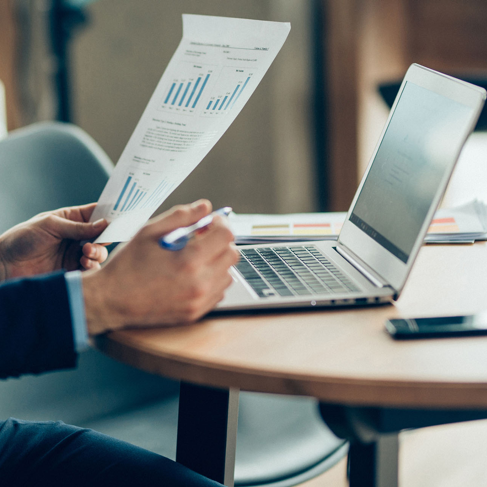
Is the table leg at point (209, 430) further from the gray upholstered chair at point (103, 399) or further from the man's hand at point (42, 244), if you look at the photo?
the man's hand at point (42, 244)

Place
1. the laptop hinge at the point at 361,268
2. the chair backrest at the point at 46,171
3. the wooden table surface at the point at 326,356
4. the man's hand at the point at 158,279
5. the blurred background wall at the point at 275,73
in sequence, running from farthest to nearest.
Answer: the blurred background wall at the point at 275,73 < the chair backrest at the point at 46,171 < the laptop hinge at the point at 361,268 < the man's hand at the point at 158,279 < the wooden table surface at the point at 326,356

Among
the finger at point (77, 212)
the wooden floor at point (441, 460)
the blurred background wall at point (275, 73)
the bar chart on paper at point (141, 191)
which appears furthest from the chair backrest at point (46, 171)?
the blurred background wall at point (275, 73)

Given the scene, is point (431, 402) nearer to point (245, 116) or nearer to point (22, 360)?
point (22, 360)

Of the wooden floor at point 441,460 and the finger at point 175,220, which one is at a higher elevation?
the finger at point 175,220

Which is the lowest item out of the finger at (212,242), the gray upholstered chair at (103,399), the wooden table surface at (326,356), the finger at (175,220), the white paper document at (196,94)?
the gray upholstered chair at (103,399)

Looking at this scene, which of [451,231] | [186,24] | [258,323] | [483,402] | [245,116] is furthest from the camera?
[245,116]

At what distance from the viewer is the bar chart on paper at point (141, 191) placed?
69 centimetres

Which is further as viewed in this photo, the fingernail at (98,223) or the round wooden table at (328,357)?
the fingernail at (98,223)

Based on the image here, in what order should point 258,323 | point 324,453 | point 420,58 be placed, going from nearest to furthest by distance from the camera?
point 258,323 → point 324,453 → point 420,58

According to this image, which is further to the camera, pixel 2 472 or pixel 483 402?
pixel 2 472

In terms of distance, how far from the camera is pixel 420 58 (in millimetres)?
2199

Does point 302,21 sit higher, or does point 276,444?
point 302,21

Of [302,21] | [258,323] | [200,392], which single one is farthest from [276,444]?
[302,21]

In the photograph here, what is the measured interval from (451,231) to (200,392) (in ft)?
1.71
